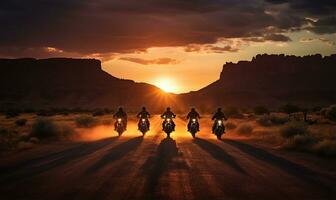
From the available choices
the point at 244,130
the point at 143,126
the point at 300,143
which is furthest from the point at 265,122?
the point at 300,143

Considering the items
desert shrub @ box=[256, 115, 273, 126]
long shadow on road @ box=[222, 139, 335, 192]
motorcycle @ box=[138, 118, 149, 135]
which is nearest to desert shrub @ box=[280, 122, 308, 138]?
long shadow on road @ box=[222, 139, 335, 192]

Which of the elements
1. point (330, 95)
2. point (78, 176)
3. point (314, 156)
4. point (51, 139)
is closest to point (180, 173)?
point (78, 176)

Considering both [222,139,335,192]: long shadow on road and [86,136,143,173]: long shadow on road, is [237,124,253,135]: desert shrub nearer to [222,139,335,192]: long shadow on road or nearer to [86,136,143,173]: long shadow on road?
[86,136,143,173]: long shadow on road

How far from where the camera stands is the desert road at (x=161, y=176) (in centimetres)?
1154

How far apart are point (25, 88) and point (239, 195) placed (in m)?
166

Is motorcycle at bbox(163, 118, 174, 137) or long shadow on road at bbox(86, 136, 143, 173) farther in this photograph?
motorcycle at bbox(163, 118, 174, 137)

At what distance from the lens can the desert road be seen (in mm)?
11539

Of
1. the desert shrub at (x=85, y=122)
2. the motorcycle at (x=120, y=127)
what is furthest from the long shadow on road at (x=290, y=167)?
the desert shrub at (x=85, y=122)

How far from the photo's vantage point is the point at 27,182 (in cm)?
1315

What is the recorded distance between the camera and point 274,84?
177250 mm

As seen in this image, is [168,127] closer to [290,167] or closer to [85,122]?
[290,167]

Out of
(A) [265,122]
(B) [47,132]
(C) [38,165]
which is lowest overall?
(C) [38,165]

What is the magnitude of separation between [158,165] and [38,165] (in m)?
3.57

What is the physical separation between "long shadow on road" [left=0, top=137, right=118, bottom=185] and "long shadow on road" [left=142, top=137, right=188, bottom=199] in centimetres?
267
